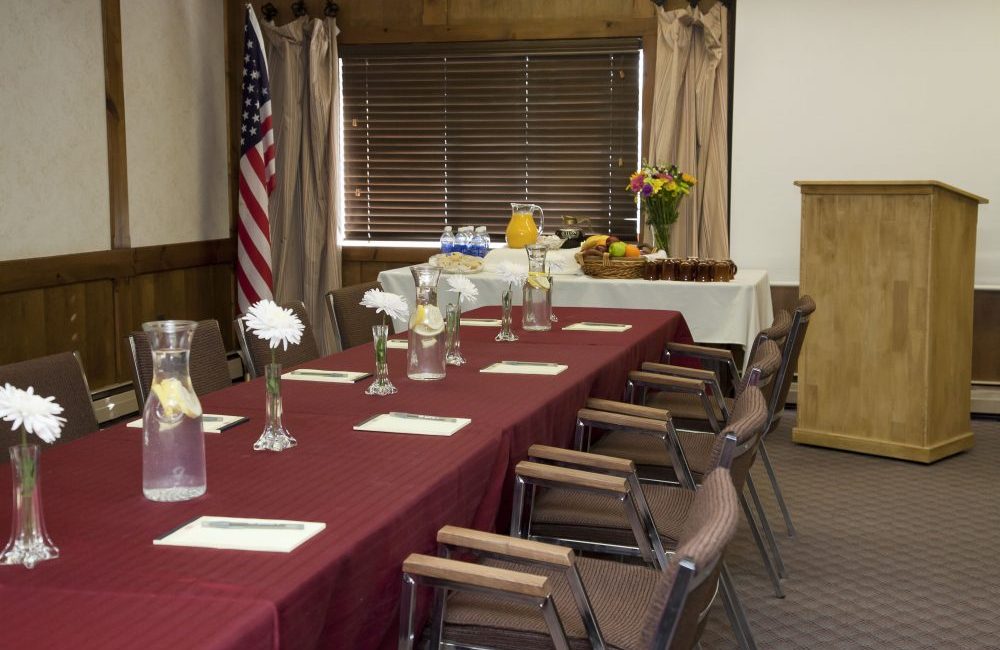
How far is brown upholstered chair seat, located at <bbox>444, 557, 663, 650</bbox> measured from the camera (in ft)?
6.69

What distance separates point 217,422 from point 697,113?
464 centimetres

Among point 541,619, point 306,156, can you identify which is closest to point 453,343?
point 541,619

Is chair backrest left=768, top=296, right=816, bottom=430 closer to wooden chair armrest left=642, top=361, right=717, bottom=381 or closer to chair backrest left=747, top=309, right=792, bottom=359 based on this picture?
chair backrest left=747, top=309, right=792, bottom=359

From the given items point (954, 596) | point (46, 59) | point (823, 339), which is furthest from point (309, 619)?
point (46, 59)

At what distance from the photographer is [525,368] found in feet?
11.1

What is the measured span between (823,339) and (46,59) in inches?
159

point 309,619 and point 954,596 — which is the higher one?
point 309,619

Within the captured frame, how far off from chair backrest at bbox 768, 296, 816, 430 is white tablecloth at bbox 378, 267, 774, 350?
1.41 meters

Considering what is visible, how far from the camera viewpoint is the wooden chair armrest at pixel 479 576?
1836 mm

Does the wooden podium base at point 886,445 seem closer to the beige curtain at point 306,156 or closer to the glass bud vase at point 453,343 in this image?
the glass bud vase at point 453,343

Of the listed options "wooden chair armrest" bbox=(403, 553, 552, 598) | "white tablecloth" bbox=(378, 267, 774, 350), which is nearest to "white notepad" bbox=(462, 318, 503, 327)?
"white tablecloth" bbox=(378, 267, 774, 350)

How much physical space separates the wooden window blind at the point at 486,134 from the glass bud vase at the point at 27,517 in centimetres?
563

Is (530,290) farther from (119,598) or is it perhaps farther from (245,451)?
(119,598)

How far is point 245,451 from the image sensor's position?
2314 millimetres
